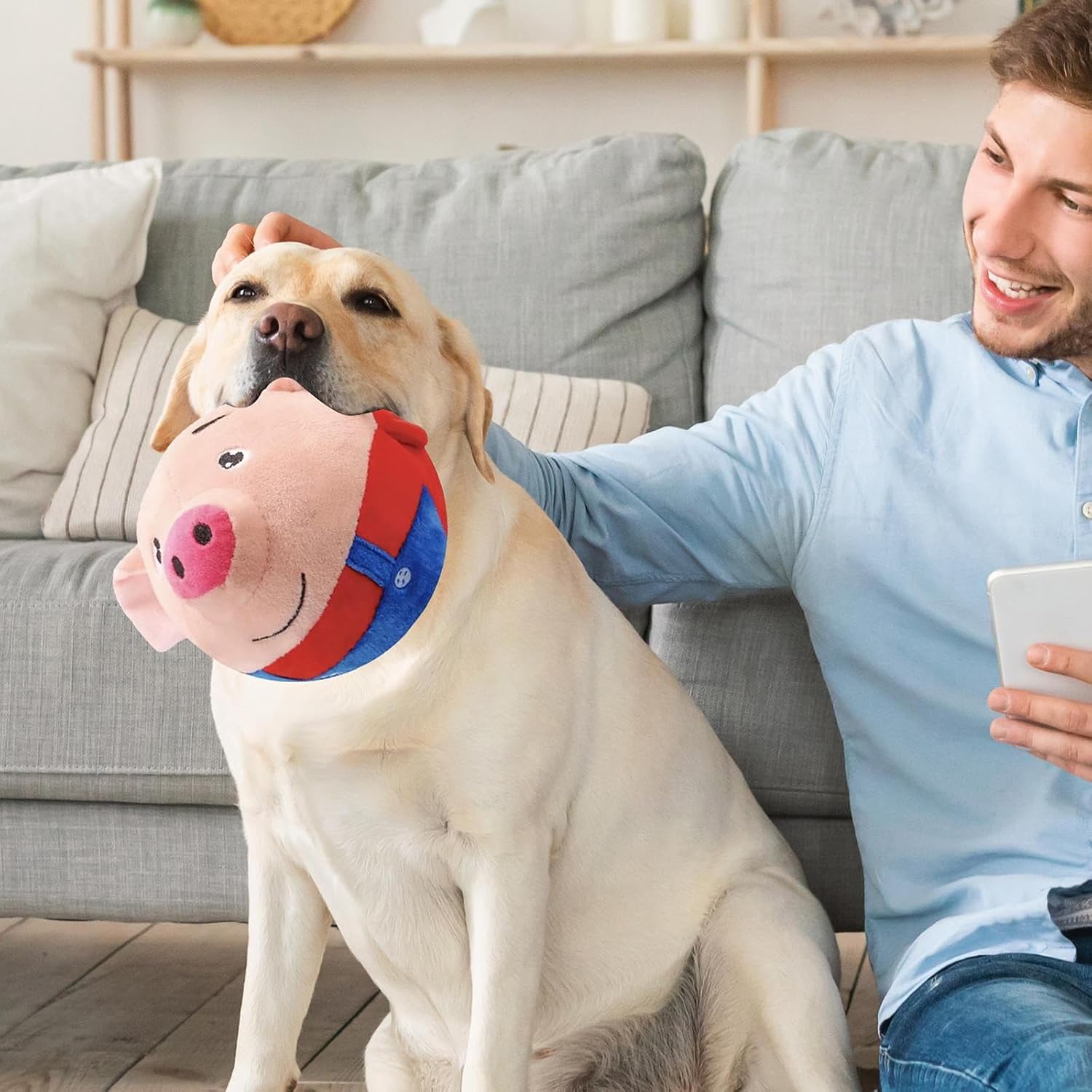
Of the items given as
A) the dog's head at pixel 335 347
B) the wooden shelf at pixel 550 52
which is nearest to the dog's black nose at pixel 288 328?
the dog's head at pixel 335 347

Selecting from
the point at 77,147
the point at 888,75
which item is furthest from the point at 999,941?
the point at 77,147

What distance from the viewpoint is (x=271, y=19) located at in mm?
3570

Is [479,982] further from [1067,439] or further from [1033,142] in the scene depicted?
[1033,142]

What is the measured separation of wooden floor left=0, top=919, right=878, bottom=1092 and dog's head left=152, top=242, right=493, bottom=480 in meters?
0.80

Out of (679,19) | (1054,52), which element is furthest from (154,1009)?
(679,19)

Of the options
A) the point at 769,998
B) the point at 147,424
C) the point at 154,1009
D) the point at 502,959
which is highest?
the point at 147,424

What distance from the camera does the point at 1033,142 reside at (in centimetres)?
119

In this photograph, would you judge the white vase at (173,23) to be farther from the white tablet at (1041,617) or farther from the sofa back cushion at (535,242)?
the white tablet at (1041,617)

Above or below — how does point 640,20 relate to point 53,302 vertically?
above

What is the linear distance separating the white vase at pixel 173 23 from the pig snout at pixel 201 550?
3095 millimetres

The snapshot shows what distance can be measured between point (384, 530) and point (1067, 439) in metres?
0.67

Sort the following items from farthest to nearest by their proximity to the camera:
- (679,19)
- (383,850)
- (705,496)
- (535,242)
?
(679,19), (535,242), (705,496), (383,850)

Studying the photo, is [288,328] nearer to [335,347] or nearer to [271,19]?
[335,347]

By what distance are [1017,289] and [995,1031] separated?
626 mm
